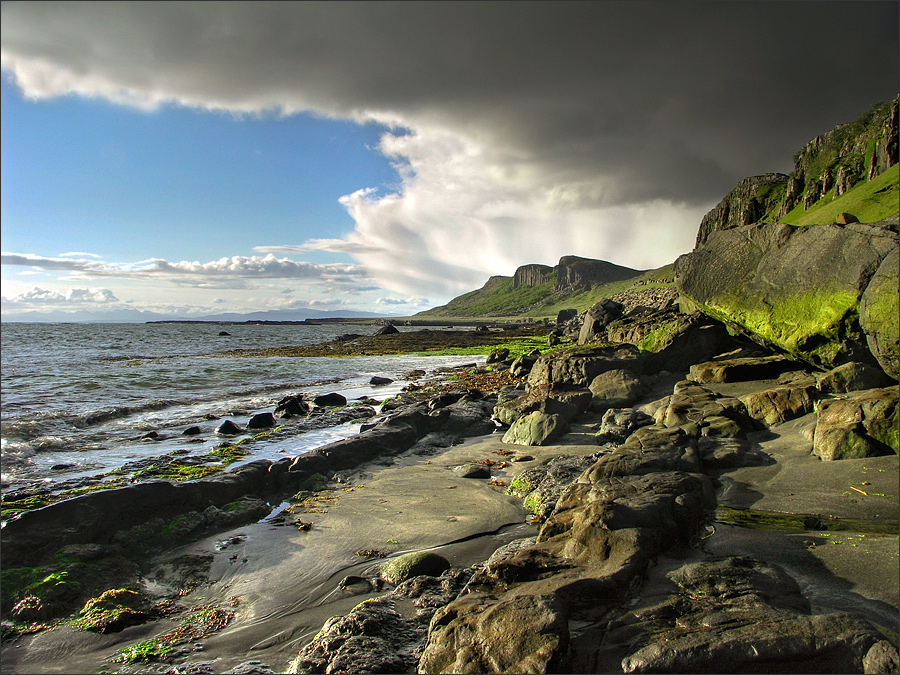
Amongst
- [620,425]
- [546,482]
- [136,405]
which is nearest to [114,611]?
[546,482]

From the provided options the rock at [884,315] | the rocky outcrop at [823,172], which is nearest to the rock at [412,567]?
the rock at [884,315]

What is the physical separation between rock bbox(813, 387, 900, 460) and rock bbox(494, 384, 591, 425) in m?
6.03

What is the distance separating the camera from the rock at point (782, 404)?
9305mm

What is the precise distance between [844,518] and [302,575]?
6881 millimetres

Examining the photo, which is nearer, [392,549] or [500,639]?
[500,639]

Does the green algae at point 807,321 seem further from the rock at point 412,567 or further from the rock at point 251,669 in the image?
the rock at point 251,669

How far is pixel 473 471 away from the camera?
10031 millimetres

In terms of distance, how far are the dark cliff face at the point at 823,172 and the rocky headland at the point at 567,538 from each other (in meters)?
95.9

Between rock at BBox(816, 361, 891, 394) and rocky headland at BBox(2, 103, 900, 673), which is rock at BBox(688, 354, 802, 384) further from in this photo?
rock at BBox(816, 361, 891, 394)

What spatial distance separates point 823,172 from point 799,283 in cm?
13481

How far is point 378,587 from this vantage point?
584cm

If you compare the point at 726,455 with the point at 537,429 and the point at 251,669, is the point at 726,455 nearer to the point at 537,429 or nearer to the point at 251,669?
the point at 537,429

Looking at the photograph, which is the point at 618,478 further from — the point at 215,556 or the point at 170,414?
the point at 170,414

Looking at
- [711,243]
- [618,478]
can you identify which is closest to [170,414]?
[618,478]
